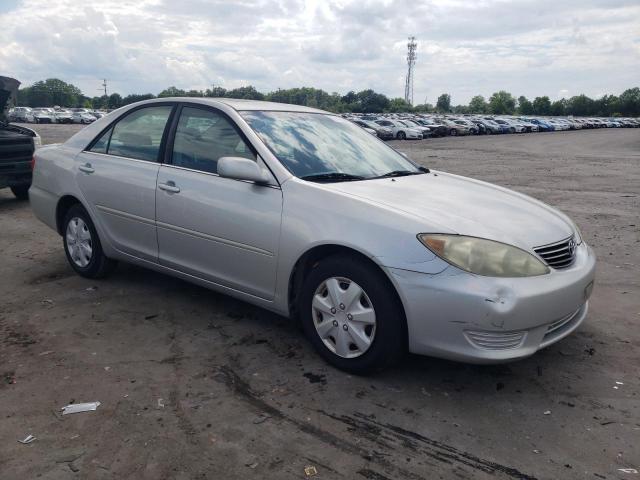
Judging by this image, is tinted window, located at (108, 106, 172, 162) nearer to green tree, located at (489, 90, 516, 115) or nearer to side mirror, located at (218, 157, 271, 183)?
side mirror, located at (218, 157, 271, 183)

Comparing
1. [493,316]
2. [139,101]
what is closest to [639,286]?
[493,316]

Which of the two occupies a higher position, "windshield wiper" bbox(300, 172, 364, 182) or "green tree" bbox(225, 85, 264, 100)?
"green tree" bbox(225, 85, 264, 100)

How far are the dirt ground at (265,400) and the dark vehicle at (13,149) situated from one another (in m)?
4.73

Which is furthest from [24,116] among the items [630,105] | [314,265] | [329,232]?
[630,105]

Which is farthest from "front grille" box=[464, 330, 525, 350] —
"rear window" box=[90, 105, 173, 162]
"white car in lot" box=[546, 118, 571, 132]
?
"white car in lot" box=[546, 118, 571, 132]

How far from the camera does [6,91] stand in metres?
9.30

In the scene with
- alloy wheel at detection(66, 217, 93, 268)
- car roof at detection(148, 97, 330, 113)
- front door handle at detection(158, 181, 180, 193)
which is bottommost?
alloy wheel at detection(66, 217, 93, 268)

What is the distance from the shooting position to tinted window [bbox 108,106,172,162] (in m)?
4.69

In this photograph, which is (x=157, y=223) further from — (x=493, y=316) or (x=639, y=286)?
(x=639, y=286)

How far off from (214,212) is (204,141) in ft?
2.08

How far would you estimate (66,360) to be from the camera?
3.77 meters

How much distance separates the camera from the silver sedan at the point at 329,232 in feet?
10.5

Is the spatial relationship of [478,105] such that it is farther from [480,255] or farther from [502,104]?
[480,255]

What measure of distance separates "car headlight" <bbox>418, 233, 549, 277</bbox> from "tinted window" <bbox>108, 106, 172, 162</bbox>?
249 centimetres
